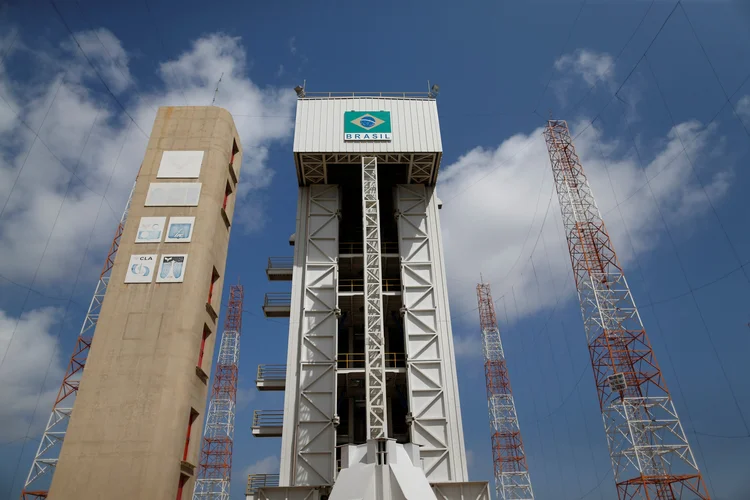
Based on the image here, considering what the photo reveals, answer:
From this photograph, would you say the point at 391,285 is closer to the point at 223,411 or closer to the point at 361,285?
the point at 361,285

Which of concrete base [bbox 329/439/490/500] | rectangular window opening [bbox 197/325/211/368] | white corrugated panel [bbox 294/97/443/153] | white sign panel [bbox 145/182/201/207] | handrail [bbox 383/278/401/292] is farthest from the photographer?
handrail [bbox 383/278/401/292]

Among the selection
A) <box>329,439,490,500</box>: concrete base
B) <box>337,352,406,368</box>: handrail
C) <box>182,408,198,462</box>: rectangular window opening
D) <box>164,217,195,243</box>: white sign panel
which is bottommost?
<box>329,439,490,500</box>: concrete base

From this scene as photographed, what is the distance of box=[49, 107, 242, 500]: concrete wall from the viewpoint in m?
18.8

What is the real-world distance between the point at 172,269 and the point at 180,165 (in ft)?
20.7

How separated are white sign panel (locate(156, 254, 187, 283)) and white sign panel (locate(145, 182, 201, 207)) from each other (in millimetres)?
3101

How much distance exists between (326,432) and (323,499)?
3.14 metres

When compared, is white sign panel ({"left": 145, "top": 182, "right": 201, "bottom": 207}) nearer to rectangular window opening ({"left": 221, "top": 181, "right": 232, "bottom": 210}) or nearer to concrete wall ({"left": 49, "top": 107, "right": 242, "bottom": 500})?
concrete wall ({"left": 49, "top": 107, "right": 242, "bottom": 500})

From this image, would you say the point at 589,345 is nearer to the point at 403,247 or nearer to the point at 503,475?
the point at 503,475

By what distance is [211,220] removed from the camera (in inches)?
986

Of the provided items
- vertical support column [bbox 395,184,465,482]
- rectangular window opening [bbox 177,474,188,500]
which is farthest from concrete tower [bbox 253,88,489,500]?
rectangular window opening [bbox 177,474,188,500]

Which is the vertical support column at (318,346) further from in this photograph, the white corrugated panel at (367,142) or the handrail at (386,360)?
the white corrugated panel at (367,142)

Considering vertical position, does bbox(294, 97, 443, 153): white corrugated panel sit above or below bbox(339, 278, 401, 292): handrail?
above

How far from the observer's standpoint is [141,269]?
75.9ft

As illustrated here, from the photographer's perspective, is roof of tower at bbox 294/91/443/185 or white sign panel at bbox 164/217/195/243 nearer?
white sign panel at bbox 164/217/195/243
